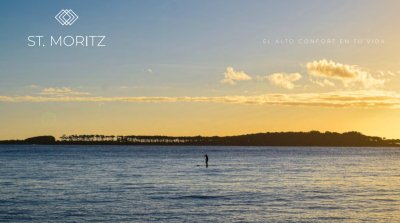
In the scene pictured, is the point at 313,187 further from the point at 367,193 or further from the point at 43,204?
the point at 43,204

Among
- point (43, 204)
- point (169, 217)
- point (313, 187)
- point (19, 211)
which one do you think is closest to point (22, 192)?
point (43, 204)

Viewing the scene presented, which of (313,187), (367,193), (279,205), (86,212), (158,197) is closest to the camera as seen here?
(86,212)

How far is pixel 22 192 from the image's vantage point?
59750 millimetres

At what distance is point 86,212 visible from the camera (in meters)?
44.2

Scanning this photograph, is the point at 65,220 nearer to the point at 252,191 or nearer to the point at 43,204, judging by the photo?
the point at 43,204

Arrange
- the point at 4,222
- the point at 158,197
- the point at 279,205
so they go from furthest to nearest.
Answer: the point at 158,197 < the point at 279,205 < the point at 4,222

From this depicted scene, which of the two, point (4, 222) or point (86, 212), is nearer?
point (4, 222)

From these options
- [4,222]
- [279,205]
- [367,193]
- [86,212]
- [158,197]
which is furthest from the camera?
[367,193]

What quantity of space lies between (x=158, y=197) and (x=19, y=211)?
1435cm

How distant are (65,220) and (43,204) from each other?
10.00 meters

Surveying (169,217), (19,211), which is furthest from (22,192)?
(169,217)

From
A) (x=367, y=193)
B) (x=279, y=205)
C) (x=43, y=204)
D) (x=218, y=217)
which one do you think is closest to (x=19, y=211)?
(x=43, y=204)

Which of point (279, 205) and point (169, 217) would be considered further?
point (279, 205)

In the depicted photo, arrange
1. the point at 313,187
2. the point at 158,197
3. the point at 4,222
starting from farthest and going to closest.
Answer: the point at 313,187 < the point at 158,197 < the point at 4,222
